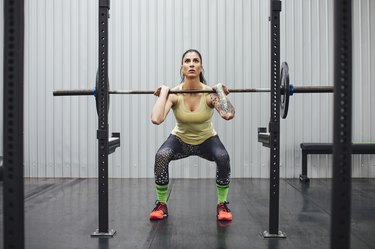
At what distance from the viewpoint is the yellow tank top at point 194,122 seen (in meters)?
2.64

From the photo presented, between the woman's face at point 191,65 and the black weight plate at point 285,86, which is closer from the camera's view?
the black weight plate at point 285,86

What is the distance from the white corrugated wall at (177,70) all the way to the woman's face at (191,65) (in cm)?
180

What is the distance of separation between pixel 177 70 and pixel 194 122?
6.47 ft

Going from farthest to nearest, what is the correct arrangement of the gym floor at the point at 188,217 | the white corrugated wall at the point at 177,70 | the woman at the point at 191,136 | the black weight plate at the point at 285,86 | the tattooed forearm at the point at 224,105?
the white corrugated wall at the point at 177,70 < the woman at the point at 191,136 < the tattooed forearm at the point at 224,105 < the black weight plate at the point at 285,86 < the gym floor at the point at 188,217

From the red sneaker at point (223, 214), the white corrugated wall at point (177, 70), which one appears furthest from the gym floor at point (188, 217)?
the white corrugated wall at point (177, 70)

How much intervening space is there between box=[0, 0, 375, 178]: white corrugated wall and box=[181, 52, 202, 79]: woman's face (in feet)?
5.91

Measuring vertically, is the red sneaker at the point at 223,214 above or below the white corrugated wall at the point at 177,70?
below

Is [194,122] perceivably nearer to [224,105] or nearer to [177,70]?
[224,105]

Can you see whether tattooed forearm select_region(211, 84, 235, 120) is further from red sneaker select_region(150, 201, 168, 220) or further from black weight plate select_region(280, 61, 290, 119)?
red sneaker select_region(150, 201, 168, 220)

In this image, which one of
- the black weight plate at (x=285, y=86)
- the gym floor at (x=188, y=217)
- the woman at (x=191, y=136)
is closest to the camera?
the gym floor at (x=188, y=217)

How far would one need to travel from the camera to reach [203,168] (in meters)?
4.51

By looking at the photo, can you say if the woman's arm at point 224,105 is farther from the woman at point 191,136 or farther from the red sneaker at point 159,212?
the red sneaker at point 159,212

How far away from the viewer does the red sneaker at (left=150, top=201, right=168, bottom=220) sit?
250cm

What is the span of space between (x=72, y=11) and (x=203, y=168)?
257 cm
